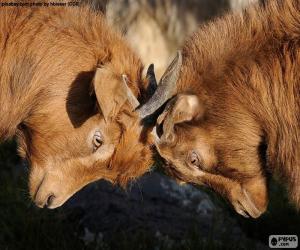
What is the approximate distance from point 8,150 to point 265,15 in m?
4.22

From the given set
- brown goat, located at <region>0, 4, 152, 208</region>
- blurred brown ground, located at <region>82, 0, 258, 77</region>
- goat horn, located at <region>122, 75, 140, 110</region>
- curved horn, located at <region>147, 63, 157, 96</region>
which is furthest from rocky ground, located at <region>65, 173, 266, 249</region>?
blurred brown ground, located at <region>82, 0, 258, 77</region>

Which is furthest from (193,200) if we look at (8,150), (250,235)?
(8,150)

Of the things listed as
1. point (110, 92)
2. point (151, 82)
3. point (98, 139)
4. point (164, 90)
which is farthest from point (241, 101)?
point (98, 139)

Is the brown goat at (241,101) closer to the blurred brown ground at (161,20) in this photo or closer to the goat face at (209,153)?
the goat face at (209,153)

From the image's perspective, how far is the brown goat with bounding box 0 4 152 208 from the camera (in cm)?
578

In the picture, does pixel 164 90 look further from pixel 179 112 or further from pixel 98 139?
pixel 98 139

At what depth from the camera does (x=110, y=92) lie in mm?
5559

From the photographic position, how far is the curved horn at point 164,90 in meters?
5.62

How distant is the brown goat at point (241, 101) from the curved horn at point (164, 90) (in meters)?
0.01

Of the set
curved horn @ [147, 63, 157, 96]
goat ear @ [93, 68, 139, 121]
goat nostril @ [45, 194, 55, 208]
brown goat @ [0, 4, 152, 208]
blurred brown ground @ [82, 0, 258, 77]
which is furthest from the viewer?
blurred brown ground @ [82, 0, 258, 77]

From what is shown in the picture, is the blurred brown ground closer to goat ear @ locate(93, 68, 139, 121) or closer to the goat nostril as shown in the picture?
the goat nostril

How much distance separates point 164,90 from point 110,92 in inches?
14.9

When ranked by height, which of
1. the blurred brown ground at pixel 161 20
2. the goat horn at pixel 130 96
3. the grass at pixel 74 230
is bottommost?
the grass at pixel 74 230

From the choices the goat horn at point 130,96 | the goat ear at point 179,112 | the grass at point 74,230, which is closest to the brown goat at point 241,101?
the goat ear at point 179,112
